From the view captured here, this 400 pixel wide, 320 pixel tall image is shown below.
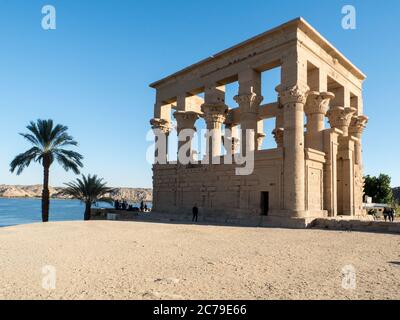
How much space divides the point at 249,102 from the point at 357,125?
31.7 ft

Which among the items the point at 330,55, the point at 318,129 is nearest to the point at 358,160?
the point at 318,129

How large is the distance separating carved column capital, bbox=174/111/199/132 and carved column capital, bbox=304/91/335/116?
872cm

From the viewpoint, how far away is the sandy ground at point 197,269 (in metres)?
5.15

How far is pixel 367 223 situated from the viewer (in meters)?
15.1

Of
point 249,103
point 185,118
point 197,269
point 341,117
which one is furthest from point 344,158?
point 197,269

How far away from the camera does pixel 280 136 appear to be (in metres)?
25.2

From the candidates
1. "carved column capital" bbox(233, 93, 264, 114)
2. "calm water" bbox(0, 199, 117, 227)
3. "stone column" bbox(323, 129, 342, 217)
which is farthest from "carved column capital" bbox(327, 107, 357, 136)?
"calm water" bbox(0, 199, 117, 227)

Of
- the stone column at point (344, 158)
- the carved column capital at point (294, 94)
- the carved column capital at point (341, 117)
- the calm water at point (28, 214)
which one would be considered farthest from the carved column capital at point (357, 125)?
the calm water at point (28, 214)

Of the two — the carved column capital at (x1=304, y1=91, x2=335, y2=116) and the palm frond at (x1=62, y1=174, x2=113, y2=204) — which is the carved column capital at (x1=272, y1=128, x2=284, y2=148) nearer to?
the carved column capital at (x1=304, y1=91, x2=335, y2=116)

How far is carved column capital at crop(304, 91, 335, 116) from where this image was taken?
2036 centimetres

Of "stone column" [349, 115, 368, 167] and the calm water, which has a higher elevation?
"stone column" [349, 115, 368, 167]

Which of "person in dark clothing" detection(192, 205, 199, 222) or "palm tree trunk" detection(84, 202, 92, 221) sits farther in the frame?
"palm tree trunk" detection(84, 202, 92, 221)

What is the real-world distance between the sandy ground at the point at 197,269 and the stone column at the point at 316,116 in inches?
424

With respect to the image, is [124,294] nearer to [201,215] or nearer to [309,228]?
[309,228]
